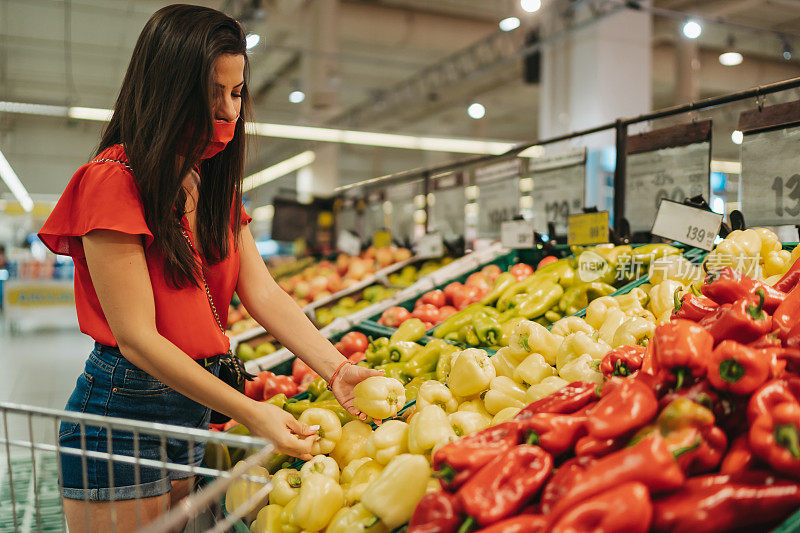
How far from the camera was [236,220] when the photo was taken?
6.23 feet

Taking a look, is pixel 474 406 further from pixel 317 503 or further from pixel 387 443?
pixel 317 503

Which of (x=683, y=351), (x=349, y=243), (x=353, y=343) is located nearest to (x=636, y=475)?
(x=683, y=351)

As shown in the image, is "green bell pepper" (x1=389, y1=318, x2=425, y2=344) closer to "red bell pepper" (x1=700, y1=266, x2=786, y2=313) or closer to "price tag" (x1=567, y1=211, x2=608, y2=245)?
"price tag" (x1=567, y1=211, x2=608, y2=245)

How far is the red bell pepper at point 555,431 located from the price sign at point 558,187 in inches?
105

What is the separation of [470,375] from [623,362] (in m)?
0.52

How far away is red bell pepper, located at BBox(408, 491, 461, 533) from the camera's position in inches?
48.3

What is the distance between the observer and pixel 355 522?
151cm

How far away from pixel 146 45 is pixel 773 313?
5.77 ft

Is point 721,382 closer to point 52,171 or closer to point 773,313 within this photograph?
point 773,313

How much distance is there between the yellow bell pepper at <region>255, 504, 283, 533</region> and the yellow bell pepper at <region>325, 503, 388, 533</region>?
168 mm

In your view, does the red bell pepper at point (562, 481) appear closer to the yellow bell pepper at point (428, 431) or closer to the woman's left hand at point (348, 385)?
the yellow bell pepper at point (428, 431)

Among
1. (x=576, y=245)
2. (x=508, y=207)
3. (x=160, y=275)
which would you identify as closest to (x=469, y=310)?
(x=576, y=245)

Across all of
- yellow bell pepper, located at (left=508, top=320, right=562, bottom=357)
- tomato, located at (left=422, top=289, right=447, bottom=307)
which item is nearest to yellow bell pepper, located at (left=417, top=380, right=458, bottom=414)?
yellow bell pepper, located at (left=508, top=320, right=562, bottom=357)

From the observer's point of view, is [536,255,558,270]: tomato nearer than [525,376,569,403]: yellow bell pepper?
No
